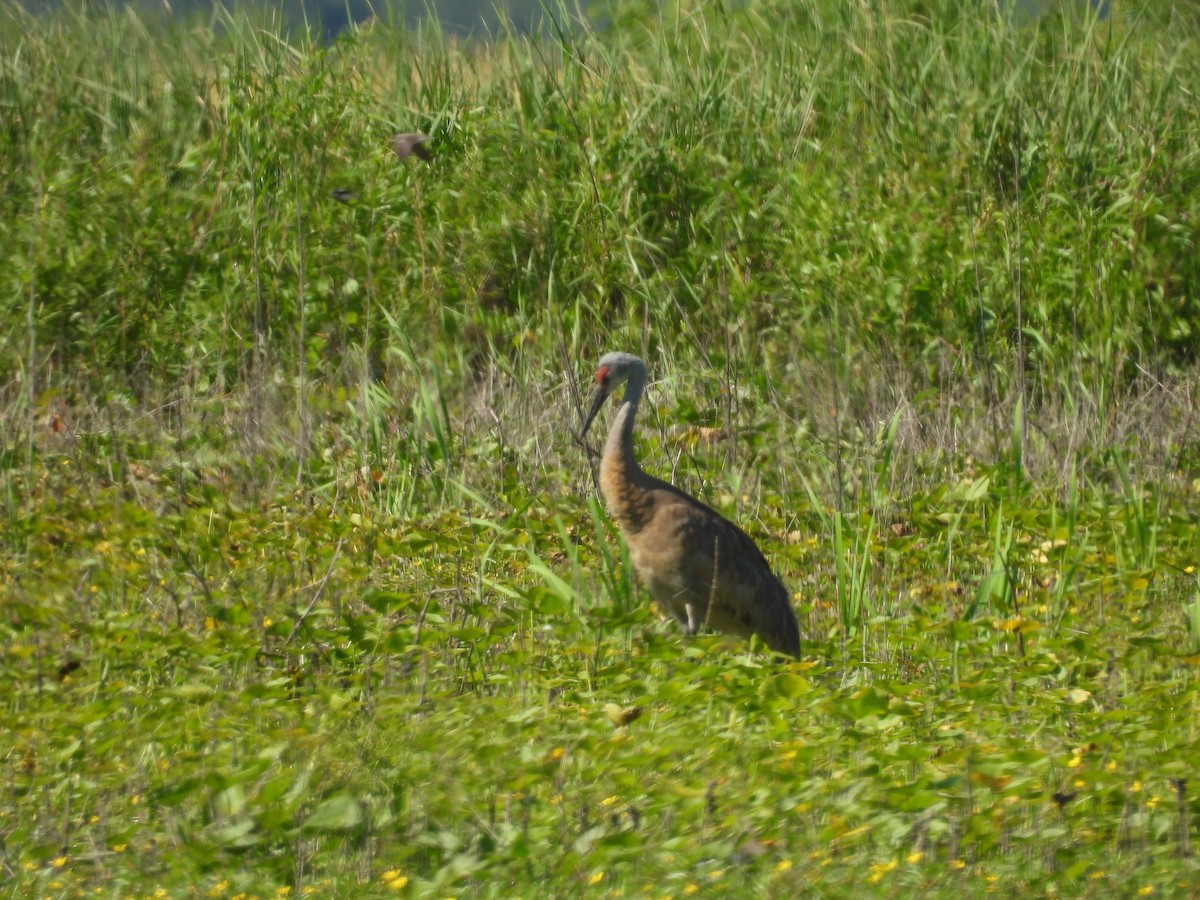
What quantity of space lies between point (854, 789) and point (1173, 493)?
11.4ft

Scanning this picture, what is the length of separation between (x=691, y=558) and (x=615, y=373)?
0.93 meters

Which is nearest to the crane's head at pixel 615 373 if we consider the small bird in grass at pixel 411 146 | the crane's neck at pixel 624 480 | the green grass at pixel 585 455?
the crane's neck at pixel 624 480

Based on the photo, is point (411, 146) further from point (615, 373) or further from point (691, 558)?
point (691, 558)

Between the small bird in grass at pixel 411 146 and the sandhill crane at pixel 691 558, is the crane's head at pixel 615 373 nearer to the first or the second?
the sandhill crane at pixel 691 558

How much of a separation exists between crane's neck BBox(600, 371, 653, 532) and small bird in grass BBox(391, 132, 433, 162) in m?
2.98

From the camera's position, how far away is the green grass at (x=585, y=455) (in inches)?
143

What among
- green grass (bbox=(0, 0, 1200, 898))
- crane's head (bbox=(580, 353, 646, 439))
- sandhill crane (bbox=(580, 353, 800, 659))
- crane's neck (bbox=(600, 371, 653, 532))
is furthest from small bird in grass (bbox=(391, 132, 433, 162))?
sandhill crane (bbox=(580, 353, 800, 659))

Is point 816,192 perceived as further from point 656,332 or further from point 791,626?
point 791,626

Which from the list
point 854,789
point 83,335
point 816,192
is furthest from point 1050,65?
point 854,789

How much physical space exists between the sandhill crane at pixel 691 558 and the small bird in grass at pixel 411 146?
315 centimetres

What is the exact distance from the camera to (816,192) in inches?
Result: 334

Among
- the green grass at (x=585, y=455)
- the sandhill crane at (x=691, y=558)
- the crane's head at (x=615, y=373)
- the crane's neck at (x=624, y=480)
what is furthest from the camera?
the crane's head at (x=615, y=373)

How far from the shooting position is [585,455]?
272 inches

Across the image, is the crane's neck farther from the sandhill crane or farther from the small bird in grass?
the small bird in grass
